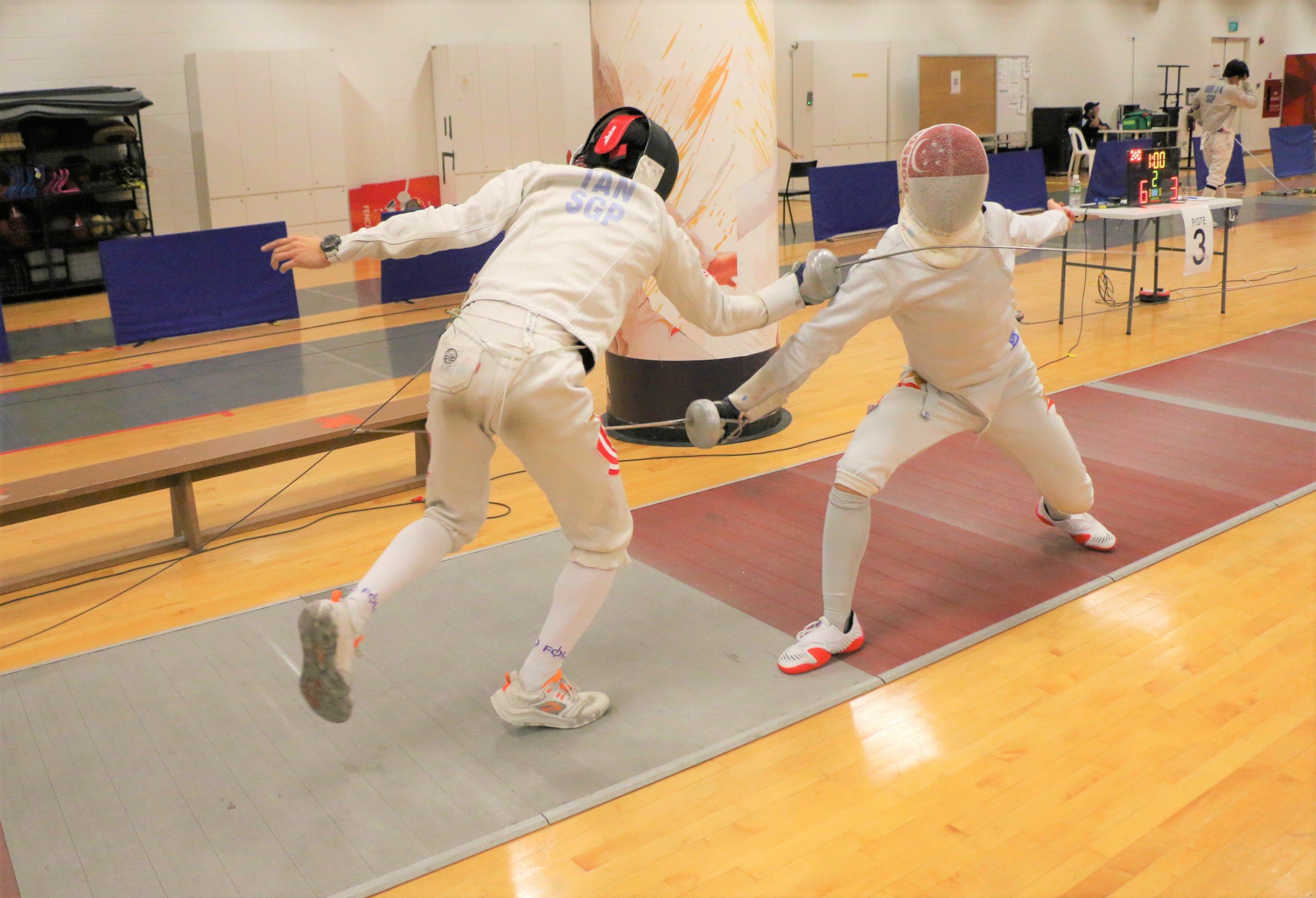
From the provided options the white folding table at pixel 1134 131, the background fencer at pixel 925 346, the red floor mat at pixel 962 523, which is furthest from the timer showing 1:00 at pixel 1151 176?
the white folding table at pixel 1134 131

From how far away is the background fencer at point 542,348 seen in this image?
2.09m

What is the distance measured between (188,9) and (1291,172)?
1199 centimetres

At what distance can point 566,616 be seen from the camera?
2297 millimetres

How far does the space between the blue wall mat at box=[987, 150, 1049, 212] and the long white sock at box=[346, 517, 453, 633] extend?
29.1ft

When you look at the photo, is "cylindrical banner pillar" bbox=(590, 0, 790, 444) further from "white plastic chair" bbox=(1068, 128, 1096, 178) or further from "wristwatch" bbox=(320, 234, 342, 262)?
"white plastic chair" bbox=(1068, 128, 1096, 178)

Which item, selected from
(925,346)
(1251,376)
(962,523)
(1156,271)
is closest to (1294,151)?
(1156,271)

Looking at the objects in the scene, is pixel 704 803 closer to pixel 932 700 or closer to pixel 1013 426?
pixel 932 700

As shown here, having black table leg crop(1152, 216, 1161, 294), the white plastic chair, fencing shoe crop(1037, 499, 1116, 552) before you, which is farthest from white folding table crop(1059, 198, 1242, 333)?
the white plastic chair

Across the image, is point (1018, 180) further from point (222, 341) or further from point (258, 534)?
point (258, 534)

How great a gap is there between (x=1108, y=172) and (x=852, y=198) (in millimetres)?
2697

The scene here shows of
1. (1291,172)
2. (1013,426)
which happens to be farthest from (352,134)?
(1291,172)

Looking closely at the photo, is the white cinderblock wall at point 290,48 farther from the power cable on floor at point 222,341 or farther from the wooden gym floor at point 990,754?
the wooden gym floor at point 990,754

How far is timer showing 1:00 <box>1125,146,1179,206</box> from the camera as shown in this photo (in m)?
Result: 5.73

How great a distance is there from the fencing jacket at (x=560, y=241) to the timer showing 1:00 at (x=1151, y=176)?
14.2ft
